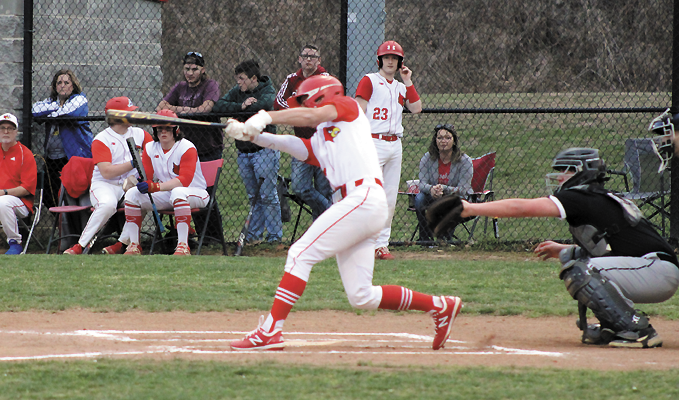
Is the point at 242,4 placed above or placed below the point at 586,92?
above

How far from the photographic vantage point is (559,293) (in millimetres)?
6590

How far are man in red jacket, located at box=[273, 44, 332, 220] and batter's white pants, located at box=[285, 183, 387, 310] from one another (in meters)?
3.99

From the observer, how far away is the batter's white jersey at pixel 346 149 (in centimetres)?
446

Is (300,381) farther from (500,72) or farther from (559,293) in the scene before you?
(500,72)

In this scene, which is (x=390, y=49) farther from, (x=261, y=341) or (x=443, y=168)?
(x=261, y=341)

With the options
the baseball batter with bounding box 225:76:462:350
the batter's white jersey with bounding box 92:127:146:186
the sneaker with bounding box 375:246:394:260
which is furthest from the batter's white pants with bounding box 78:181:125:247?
the baseball batter with bounding box 225:76:462:350

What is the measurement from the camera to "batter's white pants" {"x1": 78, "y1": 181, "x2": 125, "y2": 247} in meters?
8.43

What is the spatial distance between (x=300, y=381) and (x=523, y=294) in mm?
3272

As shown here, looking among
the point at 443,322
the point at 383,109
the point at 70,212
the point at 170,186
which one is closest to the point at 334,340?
the point at 443,322

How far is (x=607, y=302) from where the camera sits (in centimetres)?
459

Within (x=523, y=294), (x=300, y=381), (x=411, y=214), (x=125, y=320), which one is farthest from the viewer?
(x=411, y=214)

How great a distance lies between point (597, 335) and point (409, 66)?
51.5 feet

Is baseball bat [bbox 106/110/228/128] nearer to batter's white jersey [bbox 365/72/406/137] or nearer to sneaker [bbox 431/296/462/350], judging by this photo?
sneaker [bbox 431/296/462/350]

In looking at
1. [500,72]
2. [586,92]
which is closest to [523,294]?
[586,92]
